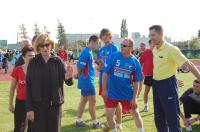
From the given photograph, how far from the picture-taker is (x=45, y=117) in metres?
5.46

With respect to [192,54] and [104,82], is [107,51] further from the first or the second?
[192,54]

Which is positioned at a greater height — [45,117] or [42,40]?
→ [42,40]

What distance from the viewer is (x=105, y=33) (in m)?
8.88

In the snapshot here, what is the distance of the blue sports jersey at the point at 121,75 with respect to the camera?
288 inches

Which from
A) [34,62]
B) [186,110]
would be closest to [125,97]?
[186,110]

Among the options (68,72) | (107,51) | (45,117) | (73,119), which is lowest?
(73,119)

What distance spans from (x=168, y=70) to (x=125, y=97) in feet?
3.60

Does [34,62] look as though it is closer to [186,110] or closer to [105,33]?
[105,33]

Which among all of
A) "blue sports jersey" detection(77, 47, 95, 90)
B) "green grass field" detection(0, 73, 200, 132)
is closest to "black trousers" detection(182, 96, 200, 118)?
"green grass field" detection(0, 73, 200, 132)

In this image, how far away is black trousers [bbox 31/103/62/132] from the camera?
5449 mm

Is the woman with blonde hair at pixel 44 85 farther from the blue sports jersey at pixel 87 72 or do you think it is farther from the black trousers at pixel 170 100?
the blue sports jersey at pixel 87 72

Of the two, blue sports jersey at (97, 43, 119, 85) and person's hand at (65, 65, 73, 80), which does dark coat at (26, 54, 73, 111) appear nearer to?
person's hand at (65, 65, 73, 80)

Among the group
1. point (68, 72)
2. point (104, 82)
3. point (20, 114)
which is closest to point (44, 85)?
point (68, 72)

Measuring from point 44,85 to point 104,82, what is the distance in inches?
85.7
